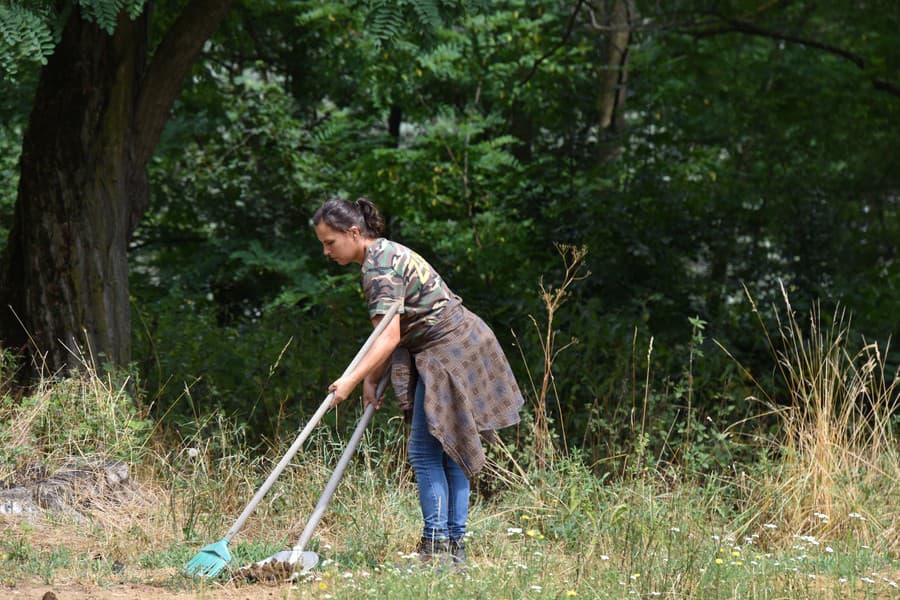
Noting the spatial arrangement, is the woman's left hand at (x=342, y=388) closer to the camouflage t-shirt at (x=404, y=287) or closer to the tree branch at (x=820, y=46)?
the camouflage t-shirt at (x=404, y=287)

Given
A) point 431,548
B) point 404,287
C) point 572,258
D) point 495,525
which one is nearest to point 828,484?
point 495,525

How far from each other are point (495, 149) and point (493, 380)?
7.50 metres

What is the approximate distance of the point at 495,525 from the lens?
5355 mm

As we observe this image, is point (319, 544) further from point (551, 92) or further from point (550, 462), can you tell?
point (551, 92)

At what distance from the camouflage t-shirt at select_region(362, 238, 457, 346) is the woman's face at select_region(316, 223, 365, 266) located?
6 centimetres

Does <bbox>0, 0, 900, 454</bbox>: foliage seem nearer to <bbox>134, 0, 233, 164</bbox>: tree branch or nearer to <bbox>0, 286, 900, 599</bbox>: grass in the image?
<bbox>0, 286, 900, 599</bbox>: grass

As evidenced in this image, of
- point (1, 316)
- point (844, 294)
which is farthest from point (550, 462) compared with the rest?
point (844, 294)

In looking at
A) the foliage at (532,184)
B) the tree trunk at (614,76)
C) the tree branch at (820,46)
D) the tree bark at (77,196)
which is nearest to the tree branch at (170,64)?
the tree bark at (77,196)

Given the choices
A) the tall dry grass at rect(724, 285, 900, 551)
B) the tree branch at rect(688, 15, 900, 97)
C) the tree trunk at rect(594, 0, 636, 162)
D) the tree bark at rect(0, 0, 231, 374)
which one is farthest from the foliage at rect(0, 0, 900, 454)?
the tall dry grass at rect(724, 285, 900, 551)

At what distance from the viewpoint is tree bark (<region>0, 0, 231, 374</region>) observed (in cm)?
694

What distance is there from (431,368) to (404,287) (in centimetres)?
36

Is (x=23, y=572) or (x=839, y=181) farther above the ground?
(x=839, y=181)

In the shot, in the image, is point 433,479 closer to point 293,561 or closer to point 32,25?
point 293,561

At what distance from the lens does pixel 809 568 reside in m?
4.61
